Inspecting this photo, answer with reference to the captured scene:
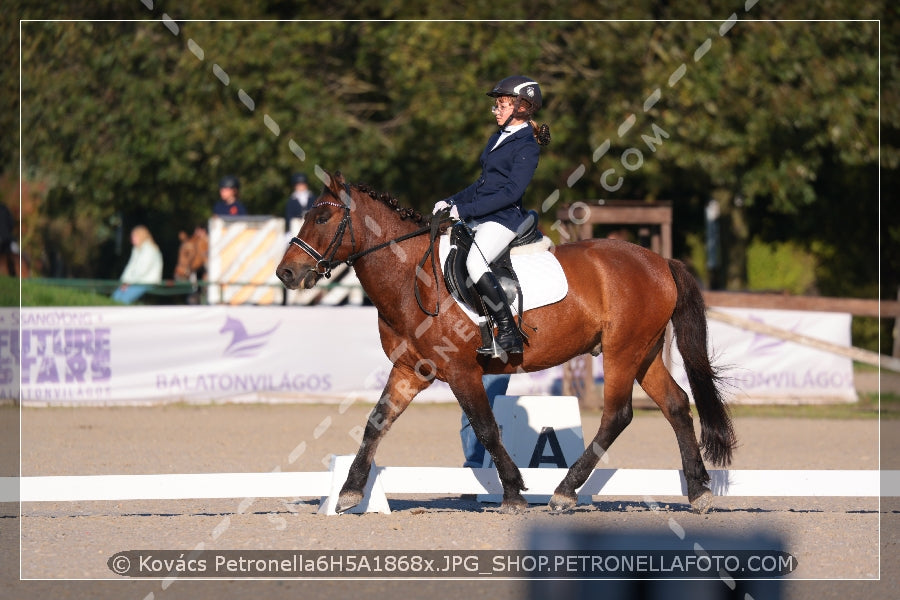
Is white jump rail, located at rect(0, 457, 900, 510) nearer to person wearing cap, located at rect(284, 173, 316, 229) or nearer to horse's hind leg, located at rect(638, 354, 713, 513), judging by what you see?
horse's hind leg, located at rect(638, 354, 713, 513)

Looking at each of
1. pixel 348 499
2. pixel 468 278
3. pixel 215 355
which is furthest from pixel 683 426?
pixel 215 355

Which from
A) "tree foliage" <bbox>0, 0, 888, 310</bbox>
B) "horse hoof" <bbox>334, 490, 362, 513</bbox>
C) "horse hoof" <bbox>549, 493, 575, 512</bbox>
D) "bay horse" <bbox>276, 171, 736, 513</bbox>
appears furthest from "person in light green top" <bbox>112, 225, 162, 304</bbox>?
"horse hoof" <bbox>549, 493, 575, 512</bbox>

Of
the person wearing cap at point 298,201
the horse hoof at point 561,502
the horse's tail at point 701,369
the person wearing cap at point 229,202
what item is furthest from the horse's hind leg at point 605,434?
the person wearing cap at point 229,202

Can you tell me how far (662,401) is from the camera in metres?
8.00

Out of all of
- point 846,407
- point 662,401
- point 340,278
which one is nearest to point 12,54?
point 340,278

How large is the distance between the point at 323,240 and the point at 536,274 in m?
1.34

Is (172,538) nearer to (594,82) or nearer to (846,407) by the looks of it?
(846,407)

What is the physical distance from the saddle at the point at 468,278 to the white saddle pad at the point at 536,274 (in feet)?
0.17

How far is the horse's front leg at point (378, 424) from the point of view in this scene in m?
7.38

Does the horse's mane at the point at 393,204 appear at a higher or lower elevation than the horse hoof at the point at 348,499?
higher

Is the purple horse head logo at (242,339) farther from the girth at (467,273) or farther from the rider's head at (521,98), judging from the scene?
the rider's head at (521,98)

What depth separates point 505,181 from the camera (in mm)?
7551

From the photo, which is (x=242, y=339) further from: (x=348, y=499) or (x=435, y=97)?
(x=348, y=499)

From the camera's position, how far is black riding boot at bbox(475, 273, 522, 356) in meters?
7.39
